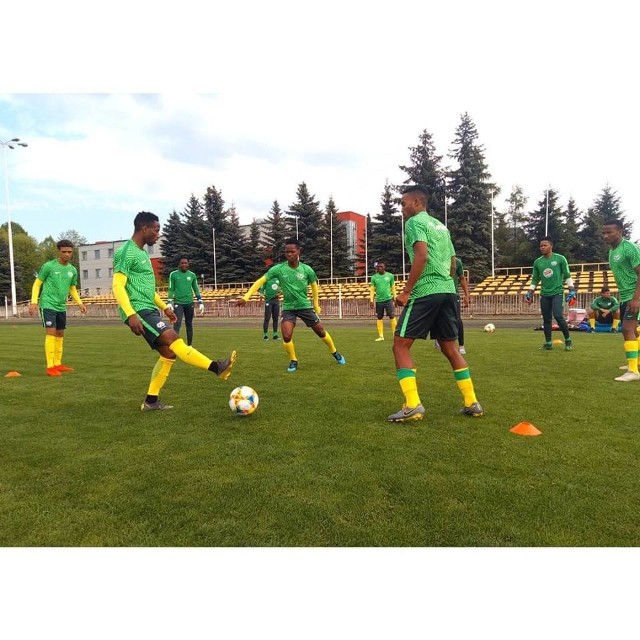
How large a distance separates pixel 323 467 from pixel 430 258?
96.4 inches

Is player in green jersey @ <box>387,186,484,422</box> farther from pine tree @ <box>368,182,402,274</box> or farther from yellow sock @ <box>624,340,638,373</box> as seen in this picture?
pine tree @ <box>368,182,402,274</box>

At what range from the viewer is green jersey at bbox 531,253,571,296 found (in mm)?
9805

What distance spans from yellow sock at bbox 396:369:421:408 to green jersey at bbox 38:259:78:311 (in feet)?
22.2

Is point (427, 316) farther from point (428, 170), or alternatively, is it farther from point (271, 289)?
point (428, 170)

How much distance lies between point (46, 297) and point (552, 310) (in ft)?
33.2

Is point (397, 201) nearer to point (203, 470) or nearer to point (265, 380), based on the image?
point (265, 380)

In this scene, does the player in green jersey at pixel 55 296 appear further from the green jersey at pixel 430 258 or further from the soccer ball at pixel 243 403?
the green jersey at pixel 430 258

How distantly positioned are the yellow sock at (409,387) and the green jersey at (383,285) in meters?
8.62

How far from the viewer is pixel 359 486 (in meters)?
3.11

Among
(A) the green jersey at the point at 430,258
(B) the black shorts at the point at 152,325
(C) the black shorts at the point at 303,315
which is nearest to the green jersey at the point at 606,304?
(C) the black shorts at the point at 303,315

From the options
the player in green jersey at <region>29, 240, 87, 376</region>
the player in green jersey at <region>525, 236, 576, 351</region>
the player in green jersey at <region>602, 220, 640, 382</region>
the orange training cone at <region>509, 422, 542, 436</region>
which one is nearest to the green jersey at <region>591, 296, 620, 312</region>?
the player in green jersey at <region>525, 236, 576, 351</region>

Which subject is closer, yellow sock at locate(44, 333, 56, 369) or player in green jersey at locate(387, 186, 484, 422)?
player in green jersey at locate(387, 186, 484, 422)

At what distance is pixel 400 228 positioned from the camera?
47.8 metres

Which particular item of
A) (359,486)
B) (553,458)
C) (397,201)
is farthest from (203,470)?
(397,201)
